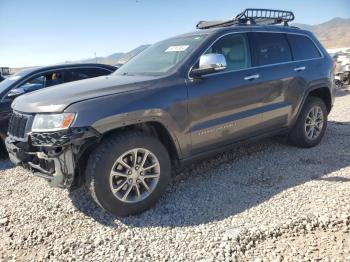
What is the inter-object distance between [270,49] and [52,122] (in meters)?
3.10

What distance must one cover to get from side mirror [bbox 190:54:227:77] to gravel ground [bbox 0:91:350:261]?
134 cm

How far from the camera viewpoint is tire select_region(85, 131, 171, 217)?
3.20 metres

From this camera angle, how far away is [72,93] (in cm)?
336

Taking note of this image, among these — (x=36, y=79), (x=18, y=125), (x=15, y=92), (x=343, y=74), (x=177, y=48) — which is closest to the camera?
(x=18, y=125)

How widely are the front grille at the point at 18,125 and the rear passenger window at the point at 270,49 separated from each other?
9.32 feet

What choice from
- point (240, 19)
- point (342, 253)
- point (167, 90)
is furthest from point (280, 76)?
point (342, 253)

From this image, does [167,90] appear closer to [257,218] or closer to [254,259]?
[257,218]

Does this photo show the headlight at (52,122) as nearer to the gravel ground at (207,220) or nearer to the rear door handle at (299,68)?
the gravel ground at (207,220)

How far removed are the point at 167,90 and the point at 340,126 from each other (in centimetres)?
464

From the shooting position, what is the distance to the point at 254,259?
2707 millimetres

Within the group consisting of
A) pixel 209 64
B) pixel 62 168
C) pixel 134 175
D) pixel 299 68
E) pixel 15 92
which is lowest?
pixel 134 175

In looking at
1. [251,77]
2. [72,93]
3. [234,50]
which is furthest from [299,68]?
[72,93]

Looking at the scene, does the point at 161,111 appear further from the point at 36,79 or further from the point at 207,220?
the point at 36,79

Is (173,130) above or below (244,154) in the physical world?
above
